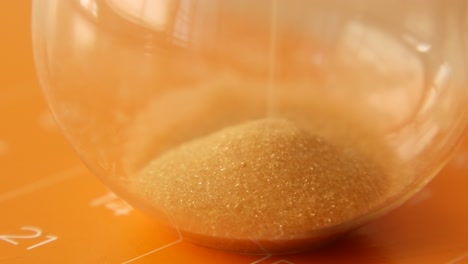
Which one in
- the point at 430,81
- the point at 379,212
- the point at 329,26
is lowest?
the point at 379,212

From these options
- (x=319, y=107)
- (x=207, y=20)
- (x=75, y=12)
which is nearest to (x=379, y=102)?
(x=319, y=107)

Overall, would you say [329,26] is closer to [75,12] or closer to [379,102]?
[379,102]

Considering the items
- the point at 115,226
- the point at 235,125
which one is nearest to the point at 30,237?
the point at 115,226

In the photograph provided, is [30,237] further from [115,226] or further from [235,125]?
[235,125]
